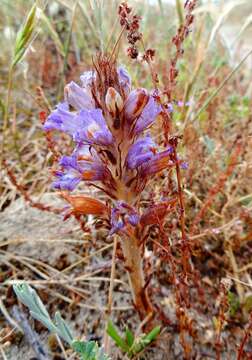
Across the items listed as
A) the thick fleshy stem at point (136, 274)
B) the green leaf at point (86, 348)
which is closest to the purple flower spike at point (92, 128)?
the thick fleshy stem at point (136, 274)

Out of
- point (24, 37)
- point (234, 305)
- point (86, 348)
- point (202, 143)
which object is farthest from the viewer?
point (202, 143)

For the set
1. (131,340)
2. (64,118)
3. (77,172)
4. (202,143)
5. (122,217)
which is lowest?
(131,340)

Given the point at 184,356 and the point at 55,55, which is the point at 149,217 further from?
the point at 55,55

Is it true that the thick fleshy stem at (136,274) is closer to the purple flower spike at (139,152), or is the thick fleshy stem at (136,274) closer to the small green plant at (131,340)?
the small green plant at (131,340)

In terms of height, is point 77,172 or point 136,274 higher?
point 77,172

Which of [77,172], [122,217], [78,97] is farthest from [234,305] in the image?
[78,97]

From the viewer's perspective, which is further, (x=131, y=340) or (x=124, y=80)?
(x=131, y=340)

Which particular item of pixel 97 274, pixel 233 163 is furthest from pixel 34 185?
pixel 233 163

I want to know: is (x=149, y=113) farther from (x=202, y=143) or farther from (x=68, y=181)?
(x=202, y=143)

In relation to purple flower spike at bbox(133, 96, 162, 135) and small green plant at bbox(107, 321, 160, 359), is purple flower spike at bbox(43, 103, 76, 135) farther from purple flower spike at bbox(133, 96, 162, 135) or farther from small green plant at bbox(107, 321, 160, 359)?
small green plant at bbox(107, 321, 160, 359)
